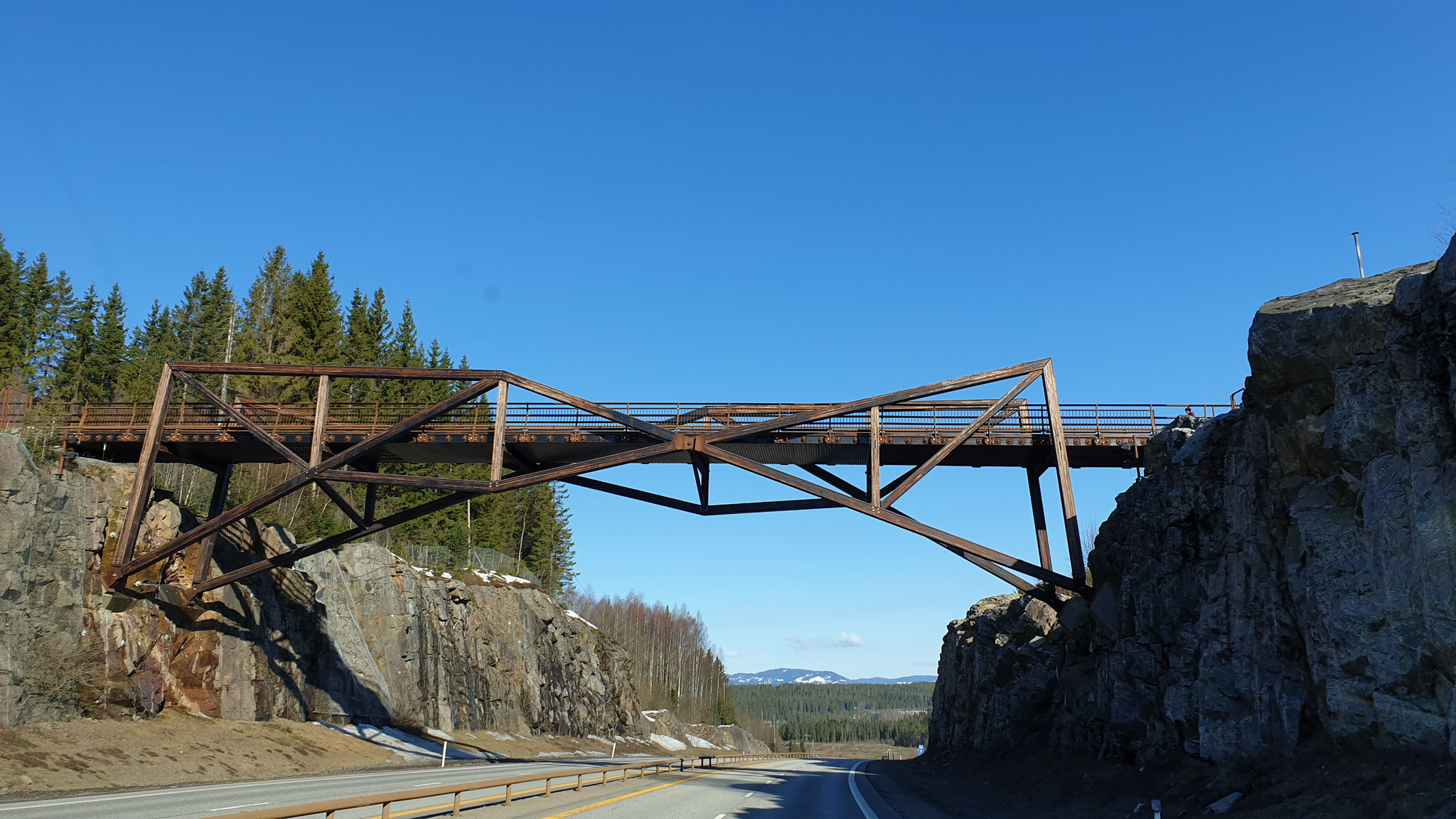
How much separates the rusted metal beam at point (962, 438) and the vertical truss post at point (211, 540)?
24.5 meters

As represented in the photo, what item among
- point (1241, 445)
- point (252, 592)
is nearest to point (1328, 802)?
point (1241, 445)

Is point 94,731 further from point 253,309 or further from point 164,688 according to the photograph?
point 253,309

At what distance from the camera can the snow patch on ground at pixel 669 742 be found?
82250mm

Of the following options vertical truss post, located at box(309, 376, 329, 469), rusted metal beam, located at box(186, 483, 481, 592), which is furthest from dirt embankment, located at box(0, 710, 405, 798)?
vertical truss post, located at box(309, 376, 329, 469)

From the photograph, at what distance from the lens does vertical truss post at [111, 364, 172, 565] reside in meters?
30.4

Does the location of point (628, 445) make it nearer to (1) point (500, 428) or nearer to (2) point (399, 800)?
(1) point (500, 428)

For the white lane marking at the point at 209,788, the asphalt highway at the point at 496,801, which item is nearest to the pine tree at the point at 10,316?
the white lane marking at the point at 209,788

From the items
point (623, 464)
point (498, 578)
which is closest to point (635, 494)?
point (623, 464)

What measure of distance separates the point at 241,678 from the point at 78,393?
44867mm

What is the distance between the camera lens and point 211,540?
3353 cm

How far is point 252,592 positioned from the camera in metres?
37.0

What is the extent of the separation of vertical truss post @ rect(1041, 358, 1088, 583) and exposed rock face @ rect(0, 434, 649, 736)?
29818 millimetres

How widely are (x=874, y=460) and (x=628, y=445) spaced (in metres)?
8.44

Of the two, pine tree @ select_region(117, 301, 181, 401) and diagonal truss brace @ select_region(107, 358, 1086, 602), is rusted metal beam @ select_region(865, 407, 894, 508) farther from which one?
pine tree @ select_region(117, 301, 181, 401)
